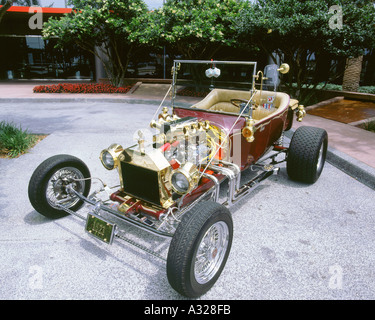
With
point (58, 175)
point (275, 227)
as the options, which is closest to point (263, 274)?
point (275, 227)

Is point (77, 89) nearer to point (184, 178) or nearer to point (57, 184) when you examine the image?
point (57, 184)

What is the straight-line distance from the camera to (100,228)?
2.55 m

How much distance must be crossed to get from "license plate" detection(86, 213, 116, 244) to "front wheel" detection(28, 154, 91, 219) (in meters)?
0.58

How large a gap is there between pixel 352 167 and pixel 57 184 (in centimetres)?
439

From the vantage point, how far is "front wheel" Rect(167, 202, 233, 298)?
203cm

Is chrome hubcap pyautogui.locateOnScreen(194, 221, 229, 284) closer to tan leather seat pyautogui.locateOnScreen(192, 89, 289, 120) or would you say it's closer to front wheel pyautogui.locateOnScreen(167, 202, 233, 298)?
front wheel pyautogui.locateOnScreen(167, 202, 233, 298)

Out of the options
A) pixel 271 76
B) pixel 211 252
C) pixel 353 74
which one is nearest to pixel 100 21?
pixel 353 74

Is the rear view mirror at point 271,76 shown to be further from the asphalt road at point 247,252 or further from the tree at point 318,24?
the tree at point 318,24

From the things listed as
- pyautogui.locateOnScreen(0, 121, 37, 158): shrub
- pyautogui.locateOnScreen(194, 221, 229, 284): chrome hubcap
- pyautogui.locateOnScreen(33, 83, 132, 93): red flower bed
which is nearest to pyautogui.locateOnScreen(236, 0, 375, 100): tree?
pyautogui.locateOnScreen(0, 121, 37, 158): shrub

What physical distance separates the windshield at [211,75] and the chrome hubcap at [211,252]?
72.7 inches

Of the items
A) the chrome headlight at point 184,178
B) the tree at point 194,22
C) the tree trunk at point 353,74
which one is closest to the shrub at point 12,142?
the chrome headlight at point 184,178

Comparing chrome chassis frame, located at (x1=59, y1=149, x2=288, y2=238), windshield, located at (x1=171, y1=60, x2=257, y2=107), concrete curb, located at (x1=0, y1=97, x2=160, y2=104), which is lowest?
chrome chassis frame, located at (x1=59, y1=149, x2=288, y2=238)

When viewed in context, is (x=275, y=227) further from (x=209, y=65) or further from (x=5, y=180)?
(x=5, y=180)

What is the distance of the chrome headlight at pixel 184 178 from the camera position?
2.46 meters
